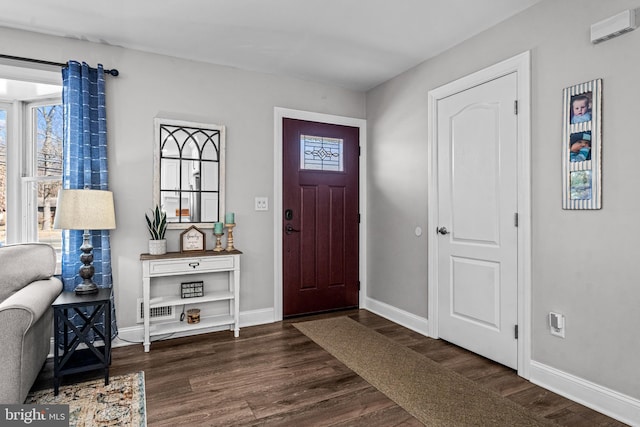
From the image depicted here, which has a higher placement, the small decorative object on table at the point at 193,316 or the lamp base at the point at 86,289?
the lamp base at the point at 86,289

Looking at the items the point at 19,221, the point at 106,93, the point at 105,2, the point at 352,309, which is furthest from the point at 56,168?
the point at 352,309

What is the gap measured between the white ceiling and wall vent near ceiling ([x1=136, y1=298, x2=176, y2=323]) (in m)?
2.03

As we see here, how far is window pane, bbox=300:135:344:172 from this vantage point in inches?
154

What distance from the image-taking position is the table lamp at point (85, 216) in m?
2.48

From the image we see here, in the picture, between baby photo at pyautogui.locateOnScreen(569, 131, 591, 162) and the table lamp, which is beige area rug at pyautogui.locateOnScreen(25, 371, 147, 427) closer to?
the table lamp

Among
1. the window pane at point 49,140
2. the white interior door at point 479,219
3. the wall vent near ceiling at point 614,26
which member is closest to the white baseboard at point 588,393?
the white interior door at point 479,219

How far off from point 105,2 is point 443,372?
3.37 m

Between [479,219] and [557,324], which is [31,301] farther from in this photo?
[557,324]

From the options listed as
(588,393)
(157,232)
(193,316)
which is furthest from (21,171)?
(588,393)

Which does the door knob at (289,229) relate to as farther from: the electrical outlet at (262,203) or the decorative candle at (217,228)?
the decorative candle at (217,228)

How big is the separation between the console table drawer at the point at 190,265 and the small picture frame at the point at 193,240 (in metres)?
0.20

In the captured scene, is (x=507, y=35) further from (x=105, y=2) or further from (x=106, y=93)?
(x=106, y=93)

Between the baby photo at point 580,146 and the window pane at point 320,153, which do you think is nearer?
the baby photo at point 580,146

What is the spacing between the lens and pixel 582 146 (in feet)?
7.12
